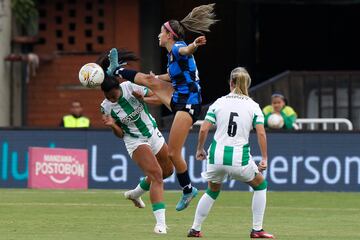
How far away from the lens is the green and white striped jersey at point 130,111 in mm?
15625

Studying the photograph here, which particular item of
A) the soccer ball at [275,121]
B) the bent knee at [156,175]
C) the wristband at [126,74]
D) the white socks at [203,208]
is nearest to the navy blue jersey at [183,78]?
the wristband at [126,74]

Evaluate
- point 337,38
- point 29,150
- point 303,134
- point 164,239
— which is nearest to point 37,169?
point 29,150

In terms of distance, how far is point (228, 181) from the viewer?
2428 centimetres

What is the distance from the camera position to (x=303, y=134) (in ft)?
79.3

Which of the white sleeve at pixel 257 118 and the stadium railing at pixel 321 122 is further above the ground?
the white sleeve at pixel 257 118

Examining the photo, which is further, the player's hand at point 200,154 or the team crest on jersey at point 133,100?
the team crest on jersey at point 133,100

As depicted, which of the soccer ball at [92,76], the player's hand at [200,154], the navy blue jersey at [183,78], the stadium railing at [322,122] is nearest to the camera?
the player's hand at [200,154]

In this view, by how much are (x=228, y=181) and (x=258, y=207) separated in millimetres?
10041

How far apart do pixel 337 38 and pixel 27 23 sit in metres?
9.01

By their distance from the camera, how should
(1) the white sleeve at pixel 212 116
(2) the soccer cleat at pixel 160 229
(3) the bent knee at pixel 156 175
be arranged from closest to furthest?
(1) the white sleeve at pixel 212 116, (2) the soccer cleat at pixel 160 229, (3) the bent knee at pixel 156 175

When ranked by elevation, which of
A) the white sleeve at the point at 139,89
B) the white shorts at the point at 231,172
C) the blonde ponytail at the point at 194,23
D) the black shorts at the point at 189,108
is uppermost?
the blonde ponytail at the point at 194,23

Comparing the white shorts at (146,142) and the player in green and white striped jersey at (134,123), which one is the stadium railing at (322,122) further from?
the player in green and white striped jersey at (134,123)

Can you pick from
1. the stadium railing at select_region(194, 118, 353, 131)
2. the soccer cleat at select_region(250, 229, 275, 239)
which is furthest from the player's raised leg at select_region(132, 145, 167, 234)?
the stadium railing at select_region(194, 118, 353, 131)

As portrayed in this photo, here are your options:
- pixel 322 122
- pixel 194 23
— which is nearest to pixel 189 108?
pixel 194 23
